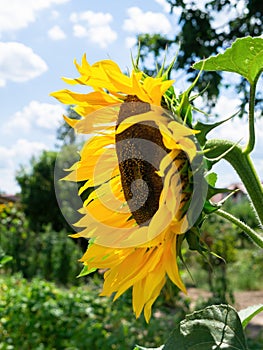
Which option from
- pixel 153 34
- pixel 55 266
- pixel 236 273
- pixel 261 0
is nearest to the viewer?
pixel 261 0

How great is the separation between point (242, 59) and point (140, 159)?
170mm

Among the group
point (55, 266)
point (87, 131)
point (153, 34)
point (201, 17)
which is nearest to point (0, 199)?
point (55, 266)

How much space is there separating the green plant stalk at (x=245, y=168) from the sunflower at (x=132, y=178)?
4cm

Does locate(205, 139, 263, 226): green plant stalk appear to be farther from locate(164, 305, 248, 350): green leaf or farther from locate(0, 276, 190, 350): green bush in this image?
locate(0, 276, 190, 350): green bush

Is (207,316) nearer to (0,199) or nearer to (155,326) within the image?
(155,326)

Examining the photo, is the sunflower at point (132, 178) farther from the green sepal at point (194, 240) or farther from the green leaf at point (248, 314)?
the green leaf at point (248, 314)

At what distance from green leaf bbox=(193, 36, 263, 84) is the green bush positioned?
2.44 m

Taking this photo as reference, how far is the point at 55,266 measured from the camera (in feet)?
24.0

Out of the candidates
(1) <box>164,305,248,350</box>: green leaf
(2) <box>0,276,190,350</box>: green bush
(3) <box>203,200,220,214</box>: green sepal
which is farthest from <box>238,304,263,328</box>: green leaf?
(2) <box>0,276,190,350</box>: green bush

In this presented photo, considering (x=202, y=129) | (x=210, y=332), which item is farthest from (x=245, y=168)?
(x=210, y=332)

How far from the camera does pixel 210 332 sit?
61 centimetres

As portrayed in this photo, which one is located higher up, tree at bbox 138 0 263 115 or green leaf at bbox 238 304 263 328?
tree at bbox 138 0 263 115

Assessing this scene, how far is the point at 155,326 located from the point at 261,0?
2.26m

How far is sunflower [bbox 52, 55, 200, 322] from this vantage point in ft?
1.98
